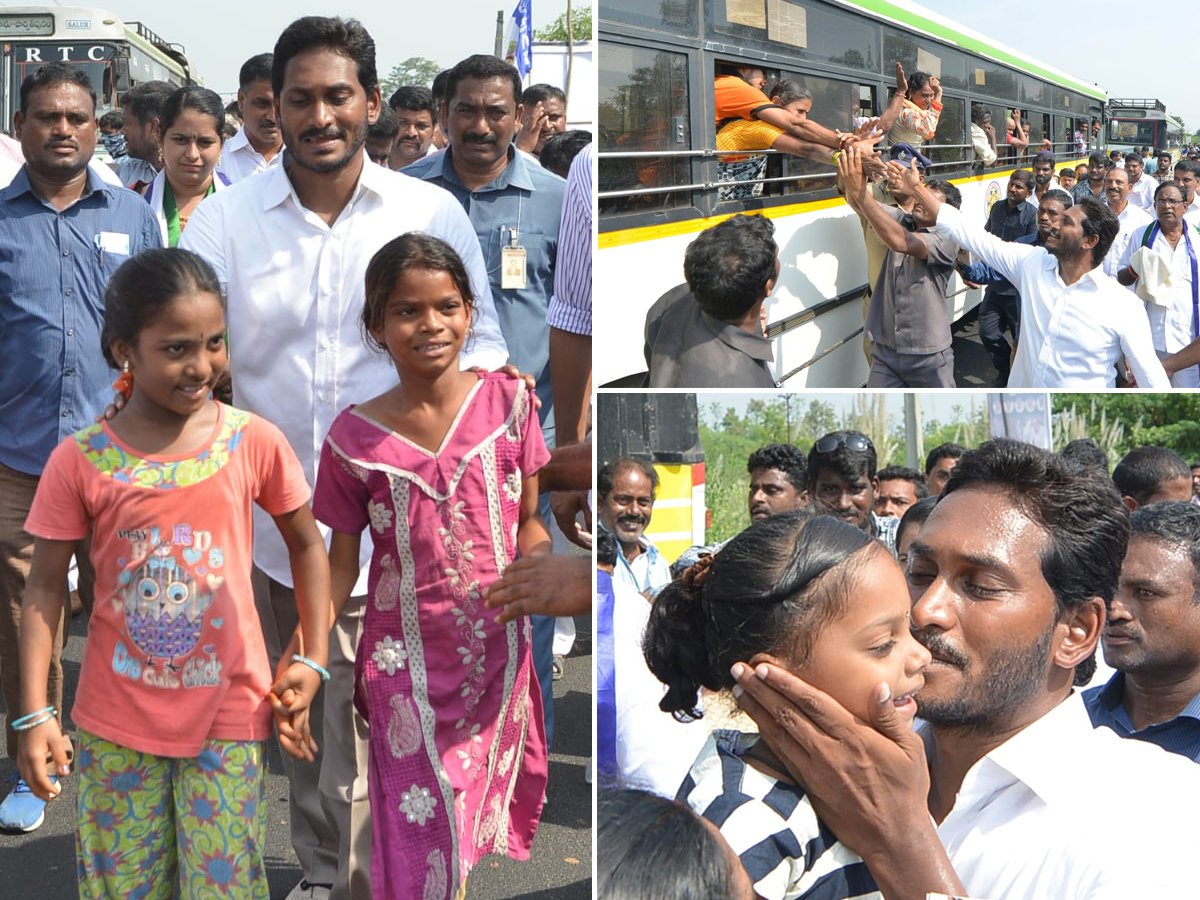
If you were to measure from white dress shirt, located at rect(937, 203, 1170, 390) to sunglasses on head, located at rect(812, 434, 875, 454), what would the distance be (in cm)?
85

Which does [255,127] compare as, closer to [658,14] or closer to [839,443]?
[658,14]

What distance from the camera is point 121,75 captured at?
14.9 meters

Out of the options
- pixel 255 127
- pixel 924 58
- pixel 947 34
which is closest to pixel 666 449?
pixel 255 127

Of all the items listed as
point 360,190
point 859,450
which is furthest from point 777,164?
point 859,450

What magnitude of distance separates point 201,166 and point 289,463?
279 centimetres

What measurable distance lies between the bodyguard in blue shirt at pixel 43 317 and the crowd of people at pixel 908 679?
244 cm

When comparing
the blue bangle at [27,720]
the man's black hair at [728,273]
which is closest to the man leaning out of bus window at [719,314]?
the man's black hair at [728,273]

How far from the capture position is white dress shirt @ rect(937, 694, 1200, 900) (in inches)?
57.7

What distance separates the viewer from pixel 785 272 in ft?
18.9

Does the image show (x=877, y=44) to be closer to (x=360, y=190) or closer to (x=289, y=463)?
(x=360, y=190)

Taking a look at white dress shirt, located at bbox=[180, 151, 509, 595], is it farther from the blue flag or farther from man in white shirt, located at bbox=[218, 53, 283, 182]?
the blue flag

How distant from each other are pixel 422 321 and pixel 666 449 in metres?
0.83

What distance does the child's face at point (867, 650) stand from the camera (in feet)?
4.75

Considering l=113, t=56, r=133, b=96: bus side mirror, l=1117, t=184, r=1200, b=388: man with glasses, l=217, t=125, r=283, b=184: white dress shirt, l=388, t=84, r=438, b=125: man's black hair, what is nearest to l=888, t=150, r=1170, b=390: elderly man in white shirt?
l=1117, t=184, r=1200, b=388: man with glasses
